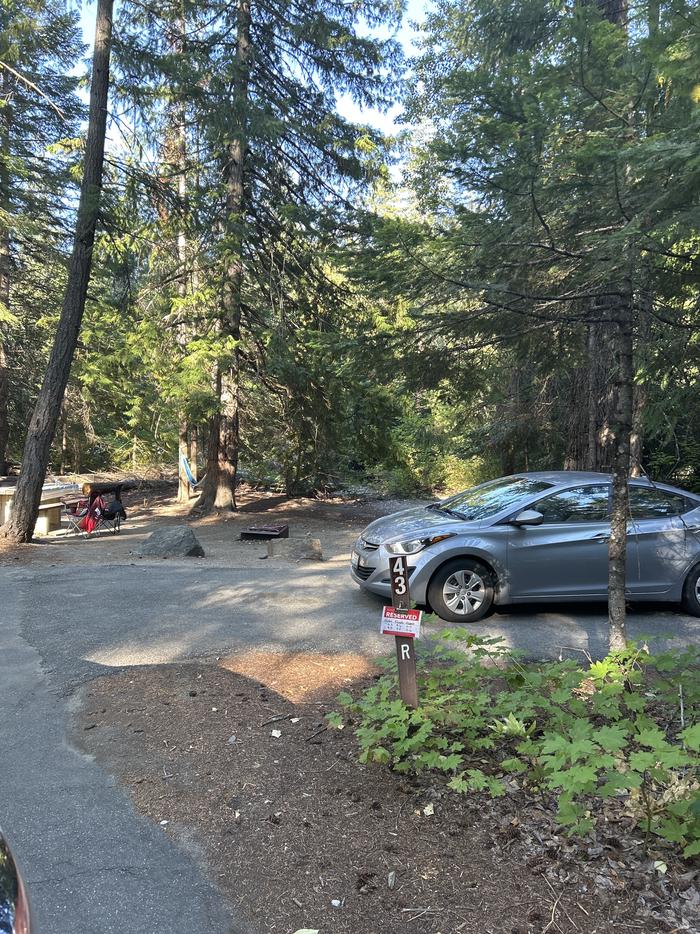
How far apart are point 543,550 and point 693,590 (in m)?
1.81

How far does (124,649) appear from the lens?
5.61 meters

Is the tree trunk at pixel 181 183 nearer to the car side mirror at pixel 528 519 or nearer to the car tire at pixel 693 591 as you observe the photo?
the car side mirror at pixel 528 519

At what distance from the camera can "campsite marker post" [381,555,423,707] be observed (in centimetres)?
370

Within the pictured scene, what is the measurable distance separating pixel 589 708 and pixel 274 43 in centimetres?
1638

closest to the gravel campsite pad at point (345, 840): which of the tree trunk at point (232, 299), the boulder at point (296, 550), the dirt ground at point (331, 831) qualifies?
the dirt ground at point (331, 831)

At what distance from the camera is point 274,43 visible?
14.9m

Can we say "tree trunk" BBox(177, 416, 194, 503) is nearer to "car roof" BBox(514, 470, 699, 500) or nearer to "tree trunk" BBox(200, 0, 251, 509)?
"tree trunk" BBox(200, 0, 251, 509)

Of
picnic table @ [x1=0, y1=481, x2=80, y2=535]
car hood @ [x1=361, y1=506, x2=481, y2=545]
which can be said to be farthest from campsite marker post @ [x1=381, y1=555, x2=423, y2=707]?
picnic table @ [x1=0, y1=481, x2=80, y2=535]

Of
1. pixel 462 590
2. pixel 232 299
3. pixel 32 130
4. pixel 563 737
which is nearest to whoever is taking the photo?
pixel 563 737

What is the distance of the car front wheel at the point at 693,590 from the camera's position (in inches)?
271

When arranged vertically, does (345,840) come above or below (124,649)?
below

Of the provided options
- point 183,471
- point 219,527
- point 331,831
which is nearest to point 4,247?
point 183,471

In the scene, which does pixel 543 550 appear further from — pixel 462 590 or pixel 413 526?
pixel 413 526

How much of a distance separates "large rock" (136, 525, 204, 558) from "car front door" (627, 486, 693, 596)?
23.0 feet
